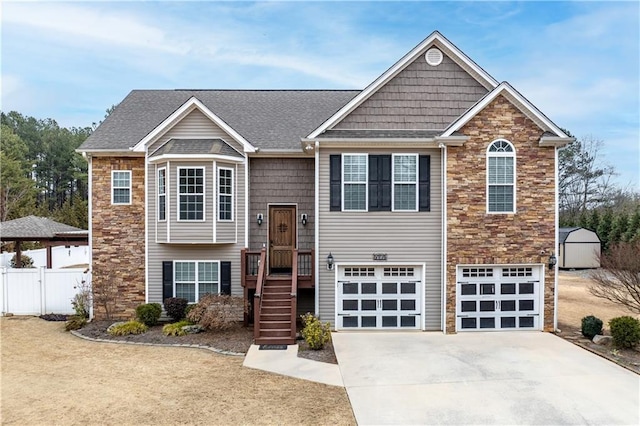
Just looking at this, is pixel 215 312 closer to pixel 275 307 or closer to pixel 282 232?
pixel 275 307

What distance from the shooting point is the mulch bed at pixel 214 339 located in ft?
33.7

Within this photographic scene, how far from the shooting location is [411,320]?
12594 millimetres

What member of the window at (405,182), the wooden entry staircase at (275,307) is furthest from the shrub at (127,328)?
the window at (405,182)

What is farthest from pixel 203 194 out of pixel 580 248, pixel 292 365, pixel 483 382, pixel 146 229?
pixel 580 248

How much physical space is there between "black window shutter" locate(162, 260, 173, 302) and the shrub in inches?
53.4

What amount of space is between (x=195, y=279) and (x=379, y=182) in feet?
22.8

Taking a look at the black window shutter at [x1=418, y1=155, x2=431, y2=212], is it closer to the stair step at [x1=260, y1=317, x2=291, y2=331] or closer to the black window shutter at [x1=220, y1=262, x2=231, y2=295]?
the stair step at [x1=260, y1=317, x2=291, y2=331]

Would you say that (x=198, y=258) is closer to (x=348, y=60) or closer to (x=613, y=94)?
(x=348, y=60)

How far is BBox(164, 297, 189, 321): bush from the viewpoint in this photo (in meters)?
12.8

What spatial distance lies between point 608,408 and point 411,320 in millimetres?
5909

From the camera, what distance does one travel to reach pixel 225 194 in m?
13.1

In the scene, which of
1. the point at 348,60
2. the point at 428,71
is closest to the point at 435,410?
the point at 428,71

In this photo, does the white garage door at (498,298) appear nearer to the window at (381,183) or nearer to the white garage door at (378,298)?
the white garage door at (378,298)

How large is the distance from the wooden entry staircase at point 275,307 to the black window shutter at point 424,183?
14.2 feet
